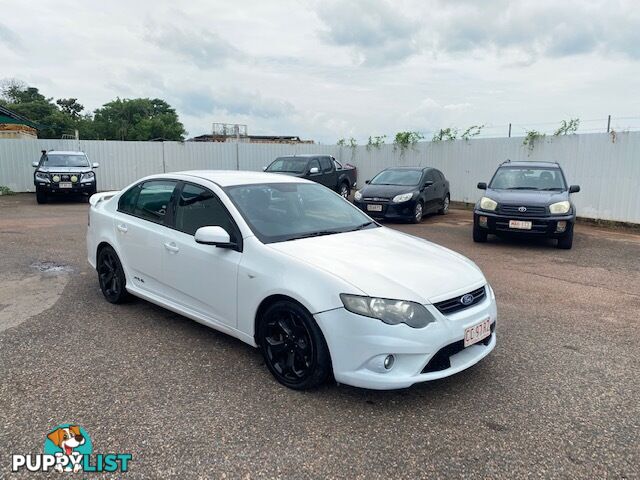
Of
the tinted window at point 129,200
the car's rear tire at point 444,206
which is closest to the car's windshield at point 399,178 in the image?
the car's rear tire at point 444,206

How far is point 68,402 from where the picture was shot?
3211 mm

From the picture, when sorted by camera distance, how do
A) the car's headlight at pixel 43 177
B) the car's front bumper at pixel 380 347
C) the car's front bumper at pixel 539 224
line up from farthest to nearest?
the car's headlight at pixel 43 177, the car's front bumper at pixel 539 224, the car's front bumper at pixel 380 347

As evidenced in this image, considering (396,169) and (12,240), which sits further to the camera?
(396,169)

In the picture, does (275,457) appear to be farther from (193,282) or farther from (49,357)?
(49,357)

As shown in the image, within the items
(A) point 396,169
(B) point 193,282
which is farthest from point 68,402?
(A) point 396,169

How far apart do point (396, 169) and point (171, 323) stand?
9.65 metres

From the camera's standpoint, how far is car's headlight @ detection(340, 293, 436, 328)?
303cm

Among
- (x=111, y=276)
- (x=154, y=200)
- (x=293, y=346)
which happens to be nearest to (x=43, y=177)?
(x=111, y=276)

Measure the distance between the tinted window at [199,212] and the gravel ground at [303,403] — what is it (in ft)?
3.31

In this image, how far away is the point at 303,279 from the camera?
324cm

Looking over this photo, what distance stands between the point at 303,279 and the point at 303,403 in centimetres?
82

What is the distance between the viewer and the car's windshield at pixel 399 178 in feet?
41.6

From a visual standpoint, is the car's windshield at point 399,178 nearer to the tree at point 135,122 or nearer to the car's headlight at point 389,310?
the car's headlight at point 389,310

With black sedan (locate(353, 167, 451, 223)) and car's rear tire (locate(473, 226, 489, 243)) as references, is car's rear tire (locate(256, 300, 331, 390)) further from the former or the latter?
black sedan (locate(353, 167, 451, 223))
